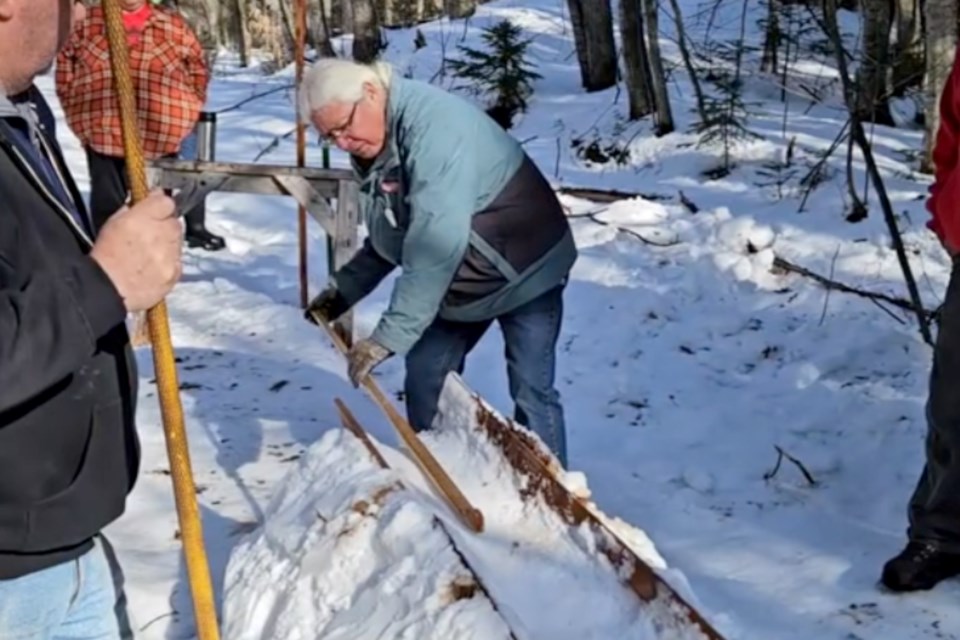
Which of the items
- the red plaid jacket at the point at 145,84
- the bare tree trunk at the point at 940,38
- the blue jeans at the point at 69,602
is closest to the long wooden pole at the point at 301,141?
the red plaid jacket at the point at 145,84

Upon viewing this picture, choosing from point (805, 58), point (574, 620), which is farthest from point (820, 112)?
point (574, 620)

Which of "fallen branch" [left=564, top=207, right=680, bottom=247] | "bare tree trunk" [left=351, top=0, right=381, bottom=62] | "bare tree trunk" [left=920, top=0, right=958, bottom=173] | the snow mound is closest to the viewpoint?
the snow mound

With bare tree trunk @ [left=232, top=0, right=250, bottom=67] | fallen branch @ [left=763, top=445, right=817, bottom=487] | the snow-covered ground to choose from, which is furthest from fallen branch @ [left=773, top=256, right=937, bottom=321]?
bare tree trunk @ [left=232, top=0, right=250, bottom=67]

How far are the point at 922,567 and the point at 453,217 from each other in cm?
173

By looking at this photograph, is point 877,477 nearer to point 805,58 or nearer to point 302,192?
point 302,192

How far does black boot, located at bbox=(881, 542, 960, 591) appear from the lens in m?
3.41

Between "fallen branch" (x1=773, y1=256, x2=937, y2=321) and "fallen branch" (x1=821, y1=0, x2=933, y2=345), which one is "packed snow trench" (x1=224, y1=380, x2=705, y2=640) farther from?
"fallen branch" (x1=773, y1=256, x2=937, y2=321)

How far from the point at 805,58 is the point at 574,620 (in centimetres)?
1034

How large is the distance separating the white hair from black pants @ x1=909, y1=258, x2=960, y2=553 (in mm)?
1782

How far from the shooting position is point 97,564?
75.8 inches

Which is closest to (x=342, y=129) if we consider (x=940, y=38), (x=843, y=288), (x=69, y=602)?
(x=69, y=602)

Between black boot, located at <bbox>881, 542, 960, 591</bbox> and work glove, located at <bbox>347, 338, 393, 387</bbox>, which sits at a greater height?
work glove, located at <bbox>347, 338, 393, 387</bbox>

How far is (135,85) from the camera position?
586 centimetres

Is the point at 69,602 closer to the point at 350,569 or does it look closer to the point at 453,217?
the point at 350,569
